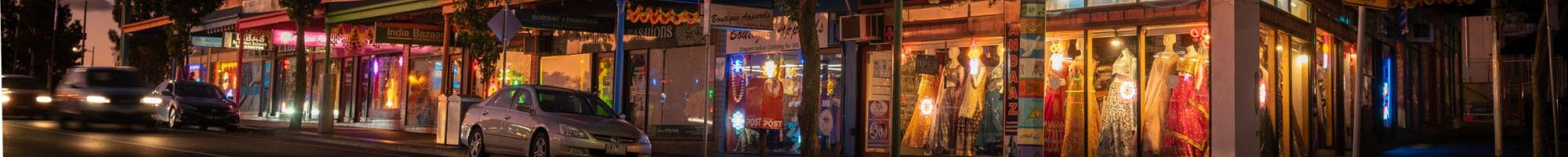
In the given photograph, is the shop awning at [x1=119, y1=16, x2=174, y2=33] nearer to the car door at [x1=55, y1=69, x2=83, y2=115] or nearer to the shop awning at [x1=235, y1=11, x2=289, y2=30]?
the shop awning at [x1=235, y1=11, x2=289, y2=30]

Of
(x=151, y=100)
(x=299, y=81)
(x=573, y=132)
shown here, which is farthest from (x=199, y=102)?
(x=573, y=132)

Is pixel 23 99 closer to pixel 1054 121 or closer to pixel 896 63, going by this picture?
pixel 1054 121

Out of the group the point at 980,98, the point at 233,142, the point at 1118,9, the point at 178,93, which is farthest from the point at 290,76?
the point at 1118,9

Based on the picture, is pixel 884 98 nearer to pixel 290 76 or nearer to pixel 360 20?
pixel 360 20

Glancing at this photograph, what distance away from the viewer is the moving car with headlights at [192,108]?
90.5 ft

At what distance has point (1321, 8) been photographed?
17531mm

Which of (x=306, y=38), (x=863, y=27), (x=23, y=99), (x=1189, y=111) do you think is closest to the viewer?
(x=1189, y=111)

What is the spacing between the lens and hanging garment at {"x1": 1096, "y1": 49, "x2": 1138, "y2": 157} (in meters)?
16.2

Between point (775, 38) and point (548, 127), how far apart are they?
180 inches

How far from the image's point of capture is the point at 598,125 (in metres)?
16.9

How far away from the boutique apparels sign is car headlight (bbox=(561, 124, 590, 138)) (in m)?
3.56

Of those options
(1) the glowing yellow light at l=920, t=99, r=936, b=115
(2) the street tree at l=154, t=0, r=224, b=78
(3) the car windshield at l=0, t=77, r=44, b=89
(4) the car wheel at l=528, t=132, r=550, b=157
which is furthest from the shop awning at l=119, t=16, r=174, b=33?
(1) the glowing yellow light at l=920, t=99, r=936, b=115

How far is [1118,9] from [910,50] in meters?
3.48

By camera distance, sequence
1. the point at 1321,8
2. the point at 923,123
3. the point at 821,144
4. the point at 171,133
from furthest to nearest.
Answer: the point at 171,133 → the point at 821,144 → the point at 923,123 → the point at 1321,8
